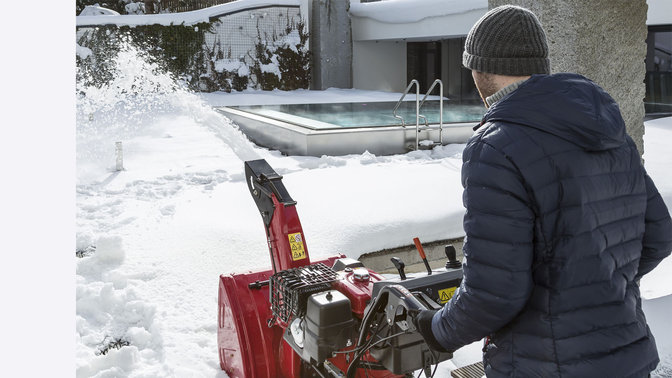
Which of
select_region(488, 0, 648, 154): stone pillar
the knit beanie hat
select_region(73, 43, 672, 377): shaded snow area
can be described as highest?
select_region(488, 0, 648, 154): stone pillar

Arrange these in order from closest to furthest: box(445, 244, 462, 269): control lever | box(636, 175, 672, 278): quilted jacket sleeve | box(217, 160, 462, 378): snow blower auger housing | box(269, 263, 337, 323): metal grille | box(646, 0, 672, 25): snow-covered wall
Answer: box(636, 175, 672, 278): quilted jacket sleeve < box(217, 160, 462, 378): snow blower auger housing < box(445, 244, 462, 269): control lever < box(269, 263, 337, 323): metal grille < box(646, 0, 672, 25): snow-covered wall

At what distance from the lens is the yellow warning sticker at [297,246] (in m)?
2.60

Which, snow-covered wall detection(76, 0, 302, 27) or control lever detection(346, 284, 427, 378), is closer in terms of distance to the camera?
control lever detection(346, 284, 427, 378)

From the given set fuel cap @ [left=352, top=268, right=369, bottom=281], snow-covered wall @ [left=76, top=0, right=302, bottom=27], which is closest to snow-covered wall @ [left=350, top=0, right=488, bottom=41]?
snow-covered wall @ [left=76, top=0, right=302, bottom=27]

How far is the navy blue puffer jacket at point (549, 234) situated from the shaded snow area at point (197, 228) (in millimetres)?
1645

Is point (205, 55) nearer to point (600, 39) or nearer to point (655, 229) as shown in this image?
point (600, 39)

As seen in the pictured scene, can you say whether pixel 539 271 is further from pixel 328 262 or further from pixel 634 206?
pixel 328 262

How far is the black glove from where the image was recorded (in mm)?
1624

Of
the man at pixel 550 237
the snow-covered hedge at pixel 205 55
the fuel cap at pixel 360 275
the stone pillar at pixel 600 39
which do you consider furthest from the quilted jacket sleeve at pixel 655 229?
the snow-covered hedge at pixel 205 55

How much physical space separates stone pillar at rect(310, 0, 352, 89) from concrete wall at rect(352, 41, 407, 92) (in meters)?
0.40

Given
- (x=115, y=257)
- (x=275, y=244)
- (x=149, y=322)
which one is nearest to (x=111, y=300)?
(x=149, y=322)

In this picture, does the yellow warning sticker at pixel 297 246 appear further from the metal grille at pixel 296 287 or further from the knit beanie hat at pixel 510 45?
the knit beanie hat at pixel 510 45

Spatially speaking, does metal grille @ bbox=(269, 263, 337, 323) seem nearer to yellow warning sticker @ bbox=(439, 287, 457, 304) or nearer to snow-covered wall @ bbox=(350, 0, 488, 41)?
yellow warning sticker @ bbox=(439, 287, 457, 304)

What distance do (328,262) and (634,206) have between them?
4.93 feet
